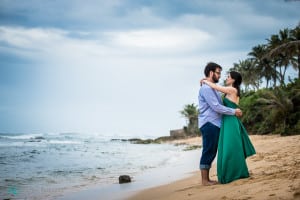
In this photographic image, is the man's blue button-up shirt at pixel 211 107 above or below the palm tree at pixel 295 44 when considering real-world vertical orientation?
below

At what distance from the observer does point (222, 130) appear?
5254 millimetres

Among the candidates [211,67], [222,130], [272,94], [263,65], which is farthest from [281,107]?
[263,65]

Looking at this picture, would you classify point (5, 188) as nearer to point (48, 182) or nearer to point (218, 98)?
point (48, 182)

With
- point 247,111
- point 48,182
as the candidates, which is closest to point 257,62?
point 247,111

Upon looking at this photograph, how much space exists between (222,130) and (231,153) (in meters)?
0.36

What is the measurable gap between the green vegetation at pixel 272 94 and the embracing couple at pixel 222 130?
10.8 metres

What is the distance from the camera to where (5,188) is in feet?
27.4

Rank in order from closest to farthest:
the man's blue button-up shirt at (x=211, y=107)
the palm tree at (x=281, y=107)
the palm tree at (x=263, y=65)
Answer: the man's blue button-up shirt at (x=211, y=107) → the palm tree at (x=281, y=107) → the palm tree at (x=263, y=65)

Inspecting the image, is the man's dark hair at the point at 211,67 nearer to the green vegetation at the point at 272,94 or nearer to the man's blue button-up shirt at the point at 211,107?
the man's blue button-up shirt at the point at 211,107

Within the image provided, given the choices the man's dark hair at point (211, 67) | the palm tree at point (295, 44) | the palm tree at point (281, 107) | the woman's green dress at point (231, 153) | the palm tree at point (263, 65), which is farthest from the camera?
the palm tree at point (263, 65)

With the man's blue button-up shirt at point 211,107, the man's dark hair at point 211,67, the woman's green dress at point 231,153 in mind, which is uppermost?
the man's dark hair at point 211,67

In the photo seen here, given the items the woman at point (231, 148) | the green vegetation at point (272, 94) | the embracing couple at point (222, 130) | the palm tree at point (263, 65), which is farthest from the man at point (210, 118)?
the palm tree at point (263, 65)

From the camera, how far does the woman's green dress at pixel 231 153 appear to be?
5.10m

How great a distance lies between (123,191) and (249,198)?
137 inches
